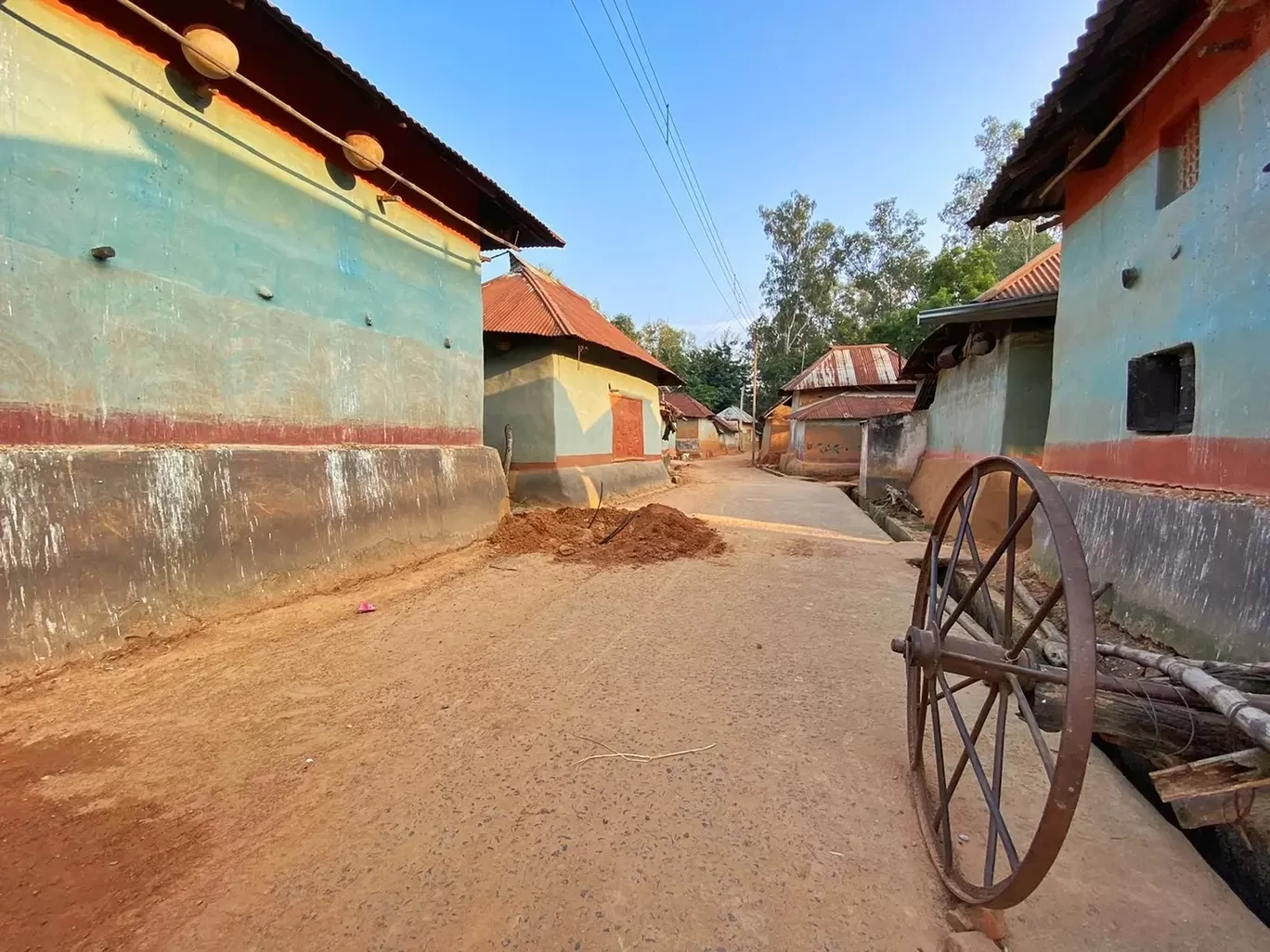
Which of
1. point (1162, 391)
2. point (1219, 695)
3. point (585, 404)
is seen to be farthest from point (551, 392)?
point (1219, 695)

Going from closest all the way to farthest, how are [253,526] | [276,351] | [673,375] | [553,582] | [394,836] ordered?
[394,836]
[253,526]
[276,351]
[553,582]
[673,375]

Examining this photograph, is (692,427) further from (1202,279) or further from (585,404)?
(1202,279)

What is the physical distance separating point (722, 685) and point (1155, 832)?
7.01 ft

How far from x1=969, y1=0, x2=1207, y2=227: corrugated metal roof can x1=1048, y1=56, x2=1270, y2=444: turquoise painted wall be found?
0.73 meters

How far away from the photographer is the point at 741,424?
176 feet

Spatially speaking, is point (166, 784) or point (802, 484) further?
point (802, 484)

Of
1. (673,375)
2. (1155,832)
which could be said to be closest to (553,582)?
(1155,832)

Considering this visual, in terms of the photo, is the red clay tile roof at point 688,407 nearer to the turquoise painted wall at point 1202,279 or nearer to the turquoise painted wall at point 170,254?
the turquoise painted wall at point 170,254

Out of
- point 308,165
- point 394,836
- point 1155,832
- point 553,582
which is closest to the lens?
point 394,836

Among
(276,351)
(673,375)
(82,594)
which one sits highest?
(673,375)

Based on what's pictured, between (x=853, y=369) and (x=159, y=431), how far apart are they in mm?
27258

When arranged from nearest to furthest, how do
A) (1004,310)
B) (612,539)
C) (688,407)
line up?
(1004,310)
(612,539)
(688,407)

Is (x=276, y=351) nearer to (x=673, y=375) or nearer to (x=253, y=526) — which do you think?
(x=253, y=526)

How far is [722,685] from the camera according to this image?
3744 mm
